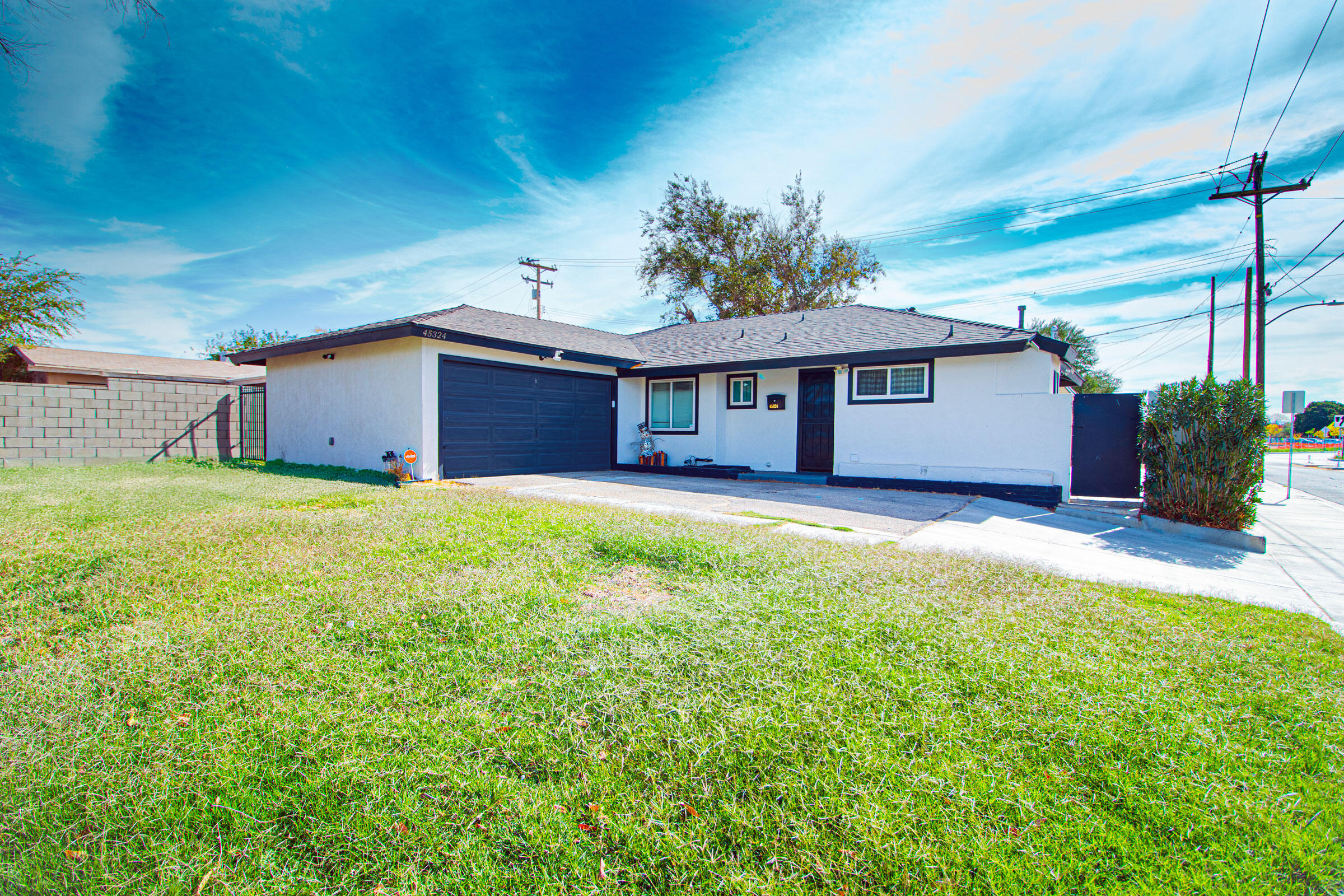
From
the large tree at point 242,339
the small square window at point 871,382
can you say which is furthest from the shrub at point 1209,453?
the large tree at point 242,339

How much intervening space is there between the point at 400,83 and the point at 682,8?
4.40 meters

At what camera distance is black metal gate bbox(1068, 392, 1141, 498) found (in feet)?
30.1

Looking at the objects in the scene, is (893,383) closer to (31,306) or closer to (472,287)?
(472,287)

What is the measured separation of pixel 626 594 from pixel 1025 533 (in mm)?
5458

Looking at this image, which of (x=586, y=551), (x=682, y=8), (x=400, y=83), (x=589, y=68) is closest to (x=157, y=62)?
(x=400, y=83)

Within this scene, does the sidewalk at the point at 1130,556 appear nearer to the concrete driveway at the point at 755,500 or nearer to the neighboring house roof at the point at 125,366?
the concrete driveway at the point at 755,500

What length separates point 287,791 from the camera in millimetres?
1789

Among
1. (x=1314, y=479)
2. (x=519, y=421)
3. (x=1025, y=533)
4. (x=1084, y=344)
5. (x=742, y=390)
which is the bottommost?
(x=1314, y=479)

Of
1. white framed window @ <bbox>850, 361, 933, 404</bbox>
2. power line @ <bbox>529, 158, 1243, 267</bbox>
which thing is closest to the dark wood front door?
white framed window @ <bbox>850, 361, 933, 404</bbox>

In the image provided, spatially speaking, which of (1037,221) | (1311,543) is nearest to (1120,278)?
(1037,221)

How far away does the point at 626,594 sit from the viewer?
3.56m

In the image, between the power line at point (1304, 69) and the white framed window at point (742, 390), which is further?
the white framed window at point (742, 390)

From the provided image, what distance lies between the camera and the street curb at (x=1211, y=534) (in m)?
6.87

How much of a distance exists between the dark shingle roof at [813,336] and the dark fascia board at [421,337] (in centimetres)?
184
